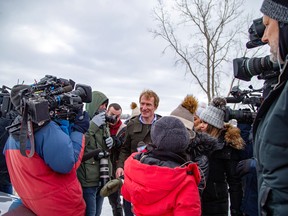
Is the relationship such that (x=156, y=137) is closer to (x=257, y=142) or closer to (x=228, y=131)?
(x=257, y=142)

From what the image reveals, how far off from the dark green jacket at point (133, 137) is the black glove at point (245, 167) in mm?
1073

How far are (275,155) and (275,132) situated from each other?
0.26 ft

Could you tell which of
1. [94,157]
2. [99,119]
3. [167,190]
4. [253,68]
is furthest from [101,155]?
[253,68]

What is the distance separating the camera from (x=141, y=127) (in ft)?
9.95

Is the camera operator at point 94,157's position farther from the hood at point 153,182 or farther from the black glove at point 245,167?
the black glove at point 245,167

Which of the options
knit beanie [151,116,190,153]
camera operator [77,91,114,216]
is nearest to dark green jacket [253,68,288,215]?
knit beanie [151,116,190,153]

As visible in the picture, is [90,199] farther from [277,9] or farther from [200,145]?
[277,9]

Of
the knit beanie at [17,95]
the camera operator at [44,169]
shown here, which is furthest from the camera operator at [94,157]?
the knit beanie at [17,95]

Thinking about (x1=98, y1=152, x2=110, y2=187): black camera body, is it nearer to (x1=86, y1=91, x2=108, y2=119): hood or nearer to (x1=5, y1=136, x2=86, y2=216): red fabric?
(x1=86, y1=91, x2=108, y2=119): hood

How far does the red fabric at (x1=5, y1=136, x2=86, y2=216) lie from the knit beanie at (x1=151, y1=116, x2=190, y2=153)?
30.4 inches

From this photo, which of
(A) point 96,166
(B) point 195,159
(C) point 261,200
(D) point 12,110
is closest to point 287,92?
(C) point 261,200

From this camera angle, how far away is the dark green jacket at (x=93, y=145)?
2.65 meters

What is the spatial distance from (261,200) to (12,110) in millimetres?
2364

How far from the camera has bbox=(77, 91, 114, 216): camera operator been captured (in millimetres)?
2645
